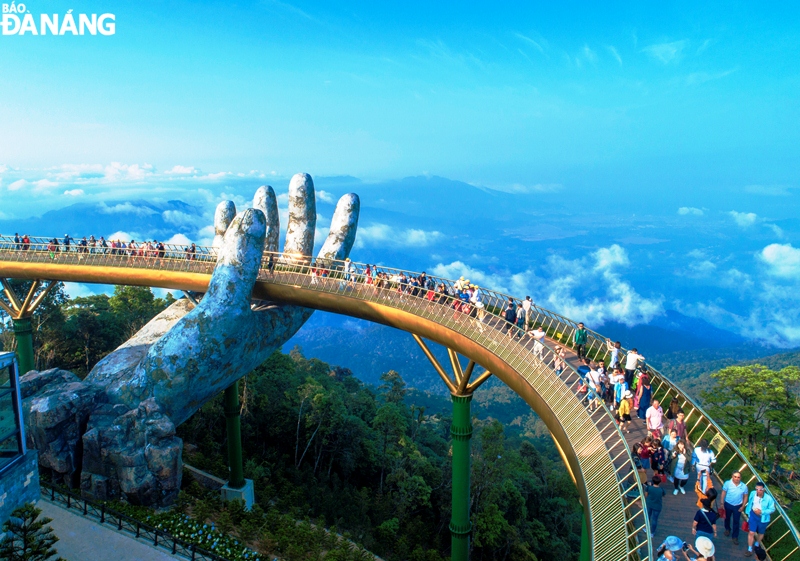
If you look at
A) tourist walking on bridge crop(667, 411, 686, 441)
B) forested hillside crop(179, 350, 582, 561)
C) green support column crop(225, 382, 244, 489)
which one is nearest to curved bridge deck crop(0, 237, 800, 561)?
tourist walking on bridge crop(667, 411, 686, 441)

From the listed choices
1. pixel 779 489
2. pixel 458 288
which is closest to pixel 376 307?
pixel 458 288

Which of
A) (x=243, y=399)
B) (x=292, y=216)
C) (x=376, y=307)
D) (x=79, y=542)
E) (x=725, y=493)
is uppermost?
(x=292, y=216)

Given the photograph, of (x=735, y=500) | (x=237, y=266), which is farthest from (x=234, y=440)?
(x=735, y=500)

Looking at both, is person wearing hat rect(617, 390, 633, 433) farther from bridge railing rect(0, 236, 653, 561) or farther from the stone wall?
the stone wall

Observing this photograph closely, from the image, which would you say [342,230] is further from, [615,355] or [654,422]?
[654,422]

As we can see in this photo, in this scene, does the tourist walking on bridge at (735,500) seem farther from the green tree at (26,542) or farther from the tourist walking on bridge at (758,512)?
the green tree at (26,542)

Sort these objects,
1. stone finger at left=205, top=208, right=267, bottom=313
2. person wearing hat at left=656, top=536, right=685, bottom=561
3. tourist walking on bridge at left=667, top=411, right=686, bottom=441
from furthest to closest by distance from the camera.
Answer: stone finger at left=205, top=208, right=267, bottom=313 → tourist walking on bridge at left=667, top=411, right=686, bottom=441 → person wearing hat at left=656, top=536, right=685, bottom=561

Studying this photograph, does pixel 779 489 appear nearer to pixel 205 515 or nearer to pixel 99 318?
pixel 205 515
